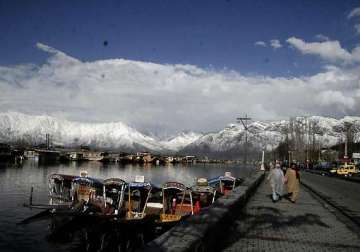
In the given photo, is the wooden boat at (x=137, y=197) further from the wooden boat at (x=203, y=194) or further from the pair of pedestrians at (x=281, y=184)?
the pair of pedestrians at (x=281, y=184)

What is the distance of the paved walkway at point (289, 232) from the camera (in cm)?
1022

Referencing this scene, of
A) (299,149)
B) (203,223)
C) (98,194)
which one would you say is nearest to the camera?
(203,223)

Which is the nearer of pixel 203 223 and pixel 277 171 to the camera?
pixel 203 223

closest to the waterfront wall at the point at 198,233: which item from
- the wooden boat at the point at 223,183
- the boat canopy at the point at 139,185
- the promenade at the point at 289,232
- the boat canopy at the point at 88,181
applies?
the promenade at the point at 289,232

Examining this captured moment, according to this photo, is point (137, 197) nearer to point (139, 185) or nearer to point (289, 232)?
point (139, 185)

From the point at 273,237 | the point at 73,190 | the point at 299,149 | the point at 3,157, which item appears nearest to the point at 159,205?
the point at 73,190

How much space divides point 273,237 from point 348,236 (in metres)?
2.20

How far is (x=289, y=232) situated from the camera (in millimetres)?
12055

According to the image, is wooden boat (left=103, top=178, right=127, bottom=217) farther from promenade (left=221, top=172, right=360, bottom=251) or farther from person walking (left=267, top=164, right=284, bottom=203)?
promenade (left=221, top=172, right=360, bottom=251)

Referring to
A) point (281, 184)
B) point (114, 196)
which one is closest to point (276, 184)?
point (281, 184)

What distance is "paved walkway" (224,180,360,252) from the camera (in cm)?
1022

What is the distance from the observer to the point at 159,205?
24.5 meters

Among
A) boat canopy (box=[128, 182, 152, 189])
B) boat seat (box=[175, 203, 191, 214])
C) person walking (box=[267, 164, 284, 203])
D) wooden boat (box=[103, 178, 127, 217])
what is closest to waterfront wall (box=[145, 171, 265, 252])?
person walking (box=[267, 164, 284, 203])

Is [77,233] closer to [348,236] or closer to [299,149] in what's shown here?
[348,236]
